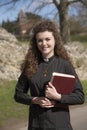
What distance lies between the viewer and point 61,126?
374 centimetres

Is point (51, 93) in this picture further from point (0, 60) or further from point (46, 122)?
point (0, 60)

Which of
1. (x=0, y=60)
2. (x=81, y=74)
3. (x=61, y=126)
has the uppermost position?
(x=61, y=126)

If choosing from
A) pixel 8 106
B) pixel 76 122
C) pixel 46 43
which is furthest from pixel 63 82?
pixel 8 106

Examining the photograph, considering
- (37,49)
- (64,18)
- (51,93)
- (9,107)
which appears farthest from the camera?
(64,18)

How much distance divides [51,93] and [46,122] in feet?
0.96

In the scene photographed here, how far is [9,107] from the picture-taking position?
435 inches

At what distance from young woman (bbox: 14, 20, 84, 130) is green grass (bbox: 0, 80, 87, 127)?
18.9ft

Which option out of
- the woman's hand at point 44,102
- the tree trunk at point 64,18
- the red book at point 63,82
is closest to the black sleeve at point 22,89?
the woman's hand at point 44,102

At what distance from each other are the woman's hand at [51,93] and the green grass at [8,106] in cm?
598

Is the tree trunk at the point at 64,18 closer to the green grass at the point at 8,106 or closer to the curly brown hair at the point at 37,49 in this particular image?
the green grass at the point at 8,106

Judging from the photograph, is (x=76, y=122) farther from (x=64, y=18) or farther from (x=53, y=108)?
(x=64, y=18)

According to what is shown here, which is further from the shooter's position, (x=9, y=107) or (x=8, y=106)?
(x=8, y=106)

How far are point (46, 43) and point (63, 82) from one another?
0.43 meters

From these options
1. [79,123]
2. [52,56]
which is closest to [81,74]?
[79,123]
